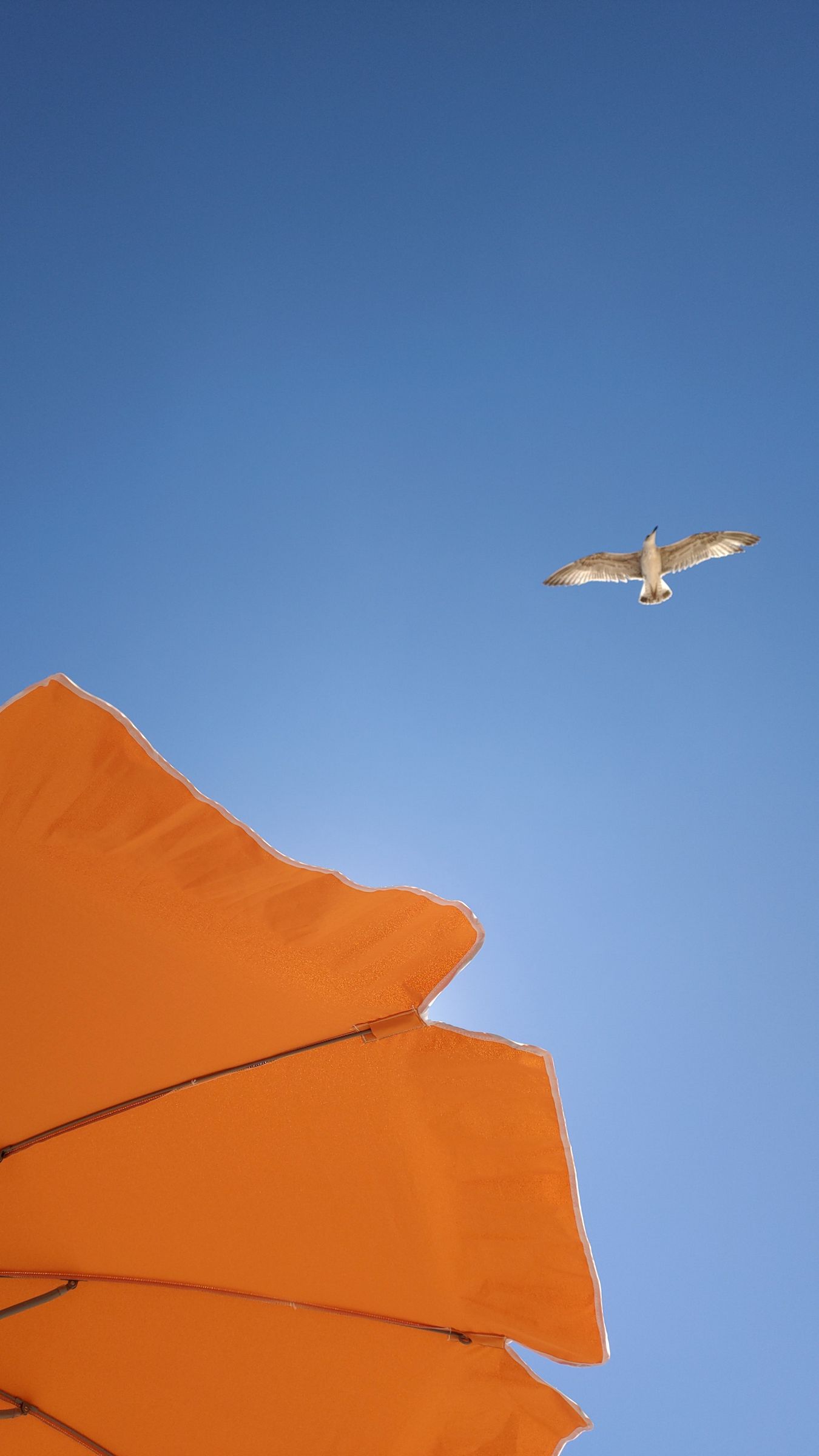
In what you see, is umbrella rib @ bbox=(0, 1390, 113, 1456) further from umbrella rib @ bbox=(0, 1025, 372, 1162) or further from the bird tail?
the bird tail

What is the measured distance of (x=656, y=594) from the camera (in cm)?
1202

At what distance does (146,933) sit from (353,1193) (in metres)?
0.93

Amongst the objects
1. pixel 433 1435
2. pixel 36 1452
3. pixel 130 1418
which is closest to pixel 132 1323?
pixel 130 1418

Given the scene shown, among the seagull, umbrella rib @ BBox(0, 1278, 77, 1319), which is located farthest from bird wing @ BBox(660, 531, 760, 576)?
umbrella rib @ BBox(0, 1278, 77, 1319)

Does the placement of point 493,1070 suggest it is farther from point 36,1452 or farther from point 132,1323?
point 36,1452

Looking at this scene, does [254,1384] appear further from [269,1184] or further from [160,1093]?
[160,1093]

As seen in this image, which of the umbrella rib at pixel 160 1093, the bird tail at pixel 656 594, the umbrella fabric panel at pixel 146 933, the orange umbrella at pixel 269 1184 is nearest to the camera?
the umbrella fabric panel at pixel 146 933

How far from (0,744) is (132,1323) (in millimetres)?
1587

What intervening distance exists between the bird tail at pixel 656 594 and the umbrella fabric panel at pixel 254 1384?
34.8ft

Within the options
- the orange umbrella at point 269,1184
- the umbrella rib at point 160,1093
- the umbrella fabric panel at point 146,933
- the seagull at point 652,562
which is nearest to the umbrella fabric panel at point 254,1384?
the orange umbrella at point 269,1184

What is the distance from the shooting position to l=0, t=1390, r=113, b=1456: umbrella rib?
214cm

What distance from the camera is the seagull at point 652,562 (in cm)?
1171

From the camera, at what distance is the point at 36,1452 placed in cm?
222

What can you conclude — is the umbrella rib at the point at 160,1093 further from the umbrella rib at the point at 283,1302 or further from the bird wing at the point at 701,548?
the bird wing at the point at 701,548
